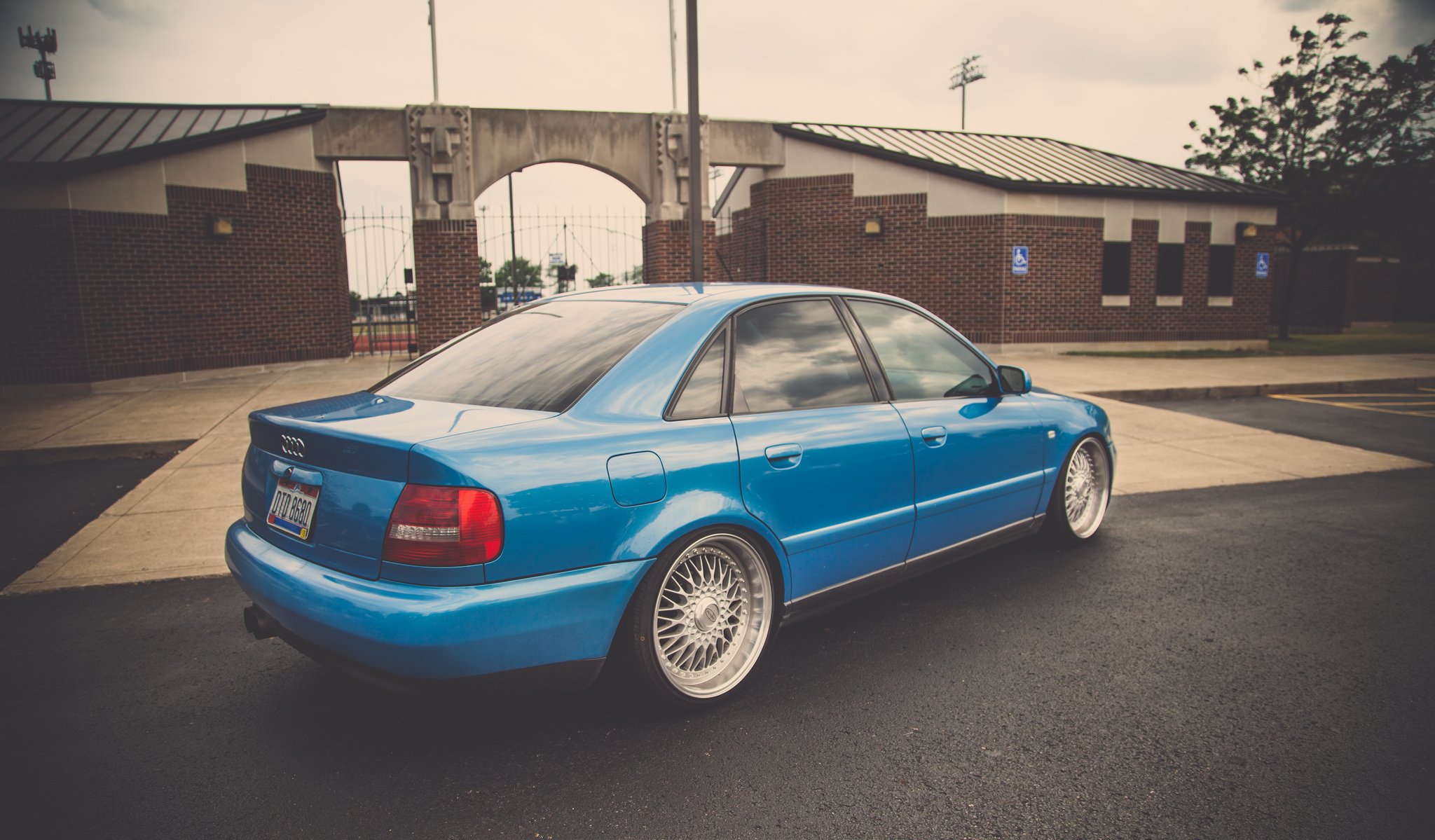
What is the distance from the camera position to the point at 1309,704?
2.93m

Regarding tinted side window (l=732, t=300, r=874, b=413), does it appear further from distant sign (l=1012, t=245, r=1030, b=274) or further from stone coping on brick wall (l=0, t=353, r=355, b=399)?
distant sign (l=1012, t=245, r=1030, b=274)

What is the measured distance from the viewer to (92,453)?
782 centimetres

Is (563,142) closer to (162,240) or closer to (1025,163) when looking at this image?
(162,240)

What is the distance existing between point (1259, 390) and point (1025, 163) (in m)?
8.92

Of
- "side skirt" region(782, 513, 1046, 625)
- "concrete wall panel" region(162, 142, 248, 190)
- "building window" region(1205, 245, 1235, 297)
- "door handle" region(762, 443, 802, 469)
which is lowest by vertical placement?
"side skirt" region(782, 513, 1046, 625)

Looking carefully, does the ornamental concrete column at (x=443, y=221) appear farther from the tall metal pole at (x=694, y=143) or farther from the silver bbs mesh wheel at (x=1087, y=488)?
the silver bbs mesh wheel at (x=1087, y=488)

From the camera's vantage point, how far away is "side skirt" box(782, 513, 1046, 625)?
3.16 metres

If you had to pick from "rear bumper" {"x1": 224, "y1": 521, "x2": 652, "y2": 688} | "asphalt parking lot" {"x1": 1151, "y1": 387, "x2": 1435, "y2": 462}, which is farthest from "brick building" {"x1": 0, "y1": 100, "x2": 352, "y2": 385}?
"asphalt parking lot" {"x1": 1151, "y1": 387, "x2": 1435, "y2": 462}

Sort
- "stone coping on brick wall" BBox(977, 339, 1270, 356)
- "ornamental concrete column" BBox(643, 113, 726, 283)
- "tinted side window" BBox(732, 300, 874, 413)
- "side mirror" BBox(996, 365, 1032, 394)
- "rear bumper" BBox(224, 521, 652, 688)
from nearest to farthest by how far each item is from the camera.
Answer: "rear bumper" BBox(224, 521, 652, 688) < "tinted side window" BBox(732, 300, 874, 413) < "side mirror" BBox(996, 365, 1032, 394) < "ornamental concrete column" BBox(643, 113, 726, 283) < "stone coping on brick wall" BBox(977, 339, 1270, 356)

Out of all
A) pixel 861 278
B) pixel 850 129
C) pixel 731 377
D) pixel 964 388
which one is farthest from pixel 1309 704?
pixel 850 129

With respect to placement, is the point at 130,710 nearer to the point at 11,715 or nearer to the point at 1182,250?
the point at 11,715

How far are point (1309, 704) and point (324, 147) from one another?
53.5ft

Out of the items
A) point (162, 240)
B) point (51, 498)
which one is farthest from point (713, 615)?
point (162, 240)

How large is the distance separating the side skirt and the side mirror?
0.68 metres
